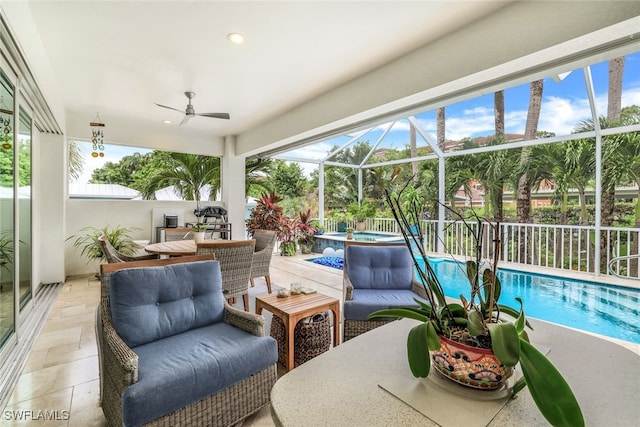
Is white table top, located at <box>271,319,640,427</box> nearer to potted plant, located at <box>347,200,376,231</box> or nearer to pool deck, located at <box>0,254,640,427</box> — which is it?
pool deck, located at <box>0,254,640,427</box>

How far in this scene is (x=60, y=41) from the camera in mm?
2762

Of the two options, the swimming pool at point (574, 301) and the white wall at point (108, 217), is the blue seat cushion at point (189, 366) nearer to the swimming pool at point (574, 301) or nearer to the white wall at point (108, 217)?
the swimming pool at point (574, 301)

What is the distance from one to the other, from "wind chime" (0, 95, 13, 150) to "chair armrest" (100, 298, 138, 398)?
72.7 inches

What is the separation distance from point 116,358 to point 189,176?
567 centimetres

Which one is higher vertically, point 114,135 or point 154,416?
point 114,135

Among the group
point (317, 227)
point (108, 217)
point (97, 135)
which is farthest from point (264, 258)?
point (317, 227)

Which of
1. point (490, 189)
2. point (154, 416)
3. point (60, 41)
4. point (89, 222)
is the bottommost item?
point (154, 416)

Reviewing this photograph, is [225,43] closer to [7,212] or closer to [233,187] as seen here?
[7,212]

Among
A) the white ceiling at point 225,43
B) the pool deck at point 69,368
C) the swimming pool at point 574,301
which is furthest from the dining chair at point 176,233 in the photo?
the swimming pool at point 574,301

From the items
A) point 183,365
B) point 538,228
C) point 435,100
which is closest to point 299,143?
point 435,100

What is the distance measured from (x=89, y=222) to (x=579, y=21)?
6756 millimetres

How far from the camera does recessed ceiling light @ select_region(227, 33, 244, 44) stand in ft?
8.75

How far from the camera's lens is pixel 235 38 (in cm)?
271

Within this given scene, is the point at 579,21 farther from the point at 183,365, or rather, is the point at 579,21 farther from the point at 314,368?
the point at 183,365
